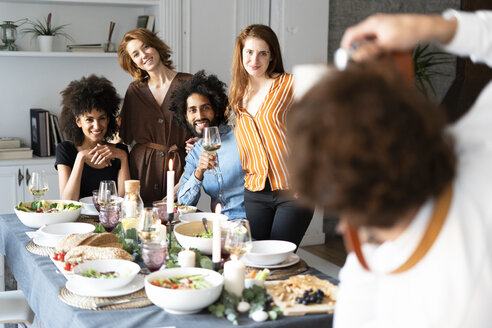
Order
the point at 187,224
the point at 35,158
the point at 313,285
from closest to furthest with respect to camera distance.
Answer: the point at 313,285
the point at 187,224
the point at 35,158

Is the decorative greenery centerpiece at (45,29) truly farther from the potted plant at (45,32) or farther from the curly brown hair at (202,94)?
the curly brown hair at (202,94)

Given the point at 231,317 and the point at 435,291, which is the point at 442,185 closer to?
the point at 435,291

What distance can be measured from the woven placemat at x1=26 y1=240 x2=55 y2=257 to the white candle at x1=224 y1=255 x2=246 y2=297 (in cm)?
76

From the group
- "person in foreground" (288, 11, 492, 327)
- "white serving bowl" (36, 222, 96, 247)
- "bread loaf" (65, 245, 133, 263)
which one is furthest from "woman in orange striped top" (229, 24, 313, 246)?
"person in foreground" (288, 11, 492, 327)

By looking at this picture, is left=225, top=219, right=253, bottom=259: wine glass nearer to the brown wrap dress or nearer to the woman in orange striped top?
the woman in orange striped top

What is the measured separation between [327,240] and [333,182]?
467 centimetres

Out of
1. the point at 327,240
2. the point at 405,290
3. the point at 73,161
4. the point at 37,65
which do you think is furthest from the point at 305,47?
the point at 405,290

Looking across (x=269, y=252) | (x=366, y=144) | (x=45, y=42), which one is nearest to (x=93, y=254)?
(x=269, y=252)

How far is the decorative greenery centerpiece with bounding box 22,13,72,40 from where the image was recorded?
14.2ft

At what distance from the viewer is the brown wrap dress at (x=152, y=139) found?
10.9 feet

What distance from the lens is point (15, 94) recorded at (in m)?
4.46

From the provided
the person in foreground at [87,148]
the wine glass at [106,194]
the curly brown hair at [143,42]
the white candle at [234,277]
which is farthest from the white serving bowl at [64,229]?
the curly brown hair at [143,42]

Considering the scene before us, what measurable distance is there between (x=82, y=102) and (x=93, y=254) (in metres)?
1.40

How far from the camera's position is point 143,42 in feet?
10.8
